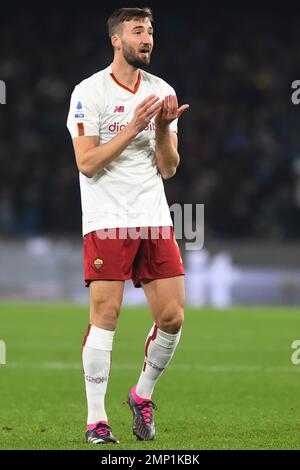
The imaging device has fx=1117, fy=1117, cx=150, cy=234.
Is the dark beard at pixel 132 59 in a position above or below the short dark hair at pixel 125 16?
below

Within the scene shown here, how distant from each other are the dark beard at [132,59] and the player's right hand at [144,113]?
0.31m

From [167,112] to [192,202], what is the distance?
15571 mm

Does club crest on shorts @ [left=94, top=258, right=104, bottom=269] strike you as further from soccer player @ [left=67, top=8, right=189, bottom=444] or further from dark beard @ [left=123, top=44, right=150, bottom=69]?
dark beard @ [left=123, top=44, right=150, bottom=69]

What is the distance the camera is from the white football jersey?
5742mm

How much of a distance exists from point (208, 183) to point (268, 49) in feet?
16.4

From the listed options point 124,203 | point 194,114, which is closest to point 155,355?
point 124,203

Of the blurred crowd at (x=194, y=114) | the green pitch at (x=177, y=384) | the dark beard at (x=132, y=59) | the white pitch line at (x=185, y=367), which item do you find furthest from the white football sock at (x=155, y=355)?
the blurred crowd at (x=194, y=114)

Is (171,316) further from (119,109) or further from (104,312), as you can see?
(119,109)

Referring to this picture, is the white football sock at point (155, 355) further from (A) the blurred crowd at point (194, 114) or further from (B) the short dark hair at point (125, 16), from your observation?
(A) the blurred crowd at point (194, 114)

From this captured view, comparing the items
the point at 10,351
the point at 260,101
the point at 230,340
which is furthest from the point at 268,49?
the point at 10,351

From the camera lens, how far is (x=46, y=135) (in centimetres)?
2364

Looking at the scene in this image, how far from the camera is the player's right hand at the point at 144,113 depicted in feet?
18.1

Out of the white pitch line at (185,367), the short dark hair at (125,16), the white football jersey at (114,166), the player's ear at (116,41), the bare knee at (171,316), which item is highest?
the short dark hair at (125,16)

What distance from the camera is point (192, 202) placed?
21.2 m
